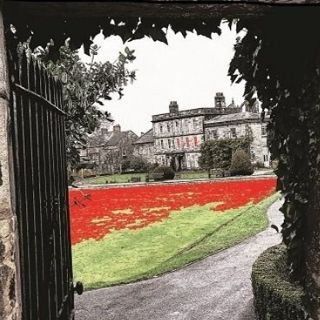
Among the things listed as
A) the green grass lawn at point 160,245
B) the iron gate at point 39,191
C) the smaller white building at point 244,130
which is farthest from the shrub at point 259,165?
the iron gate at point 39,191

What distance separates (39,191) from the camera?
3.02m

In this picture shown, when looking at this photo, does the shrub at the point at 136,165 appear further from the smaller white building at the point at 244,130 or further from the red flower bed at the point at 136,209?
the red flower bed at the point at 136,209

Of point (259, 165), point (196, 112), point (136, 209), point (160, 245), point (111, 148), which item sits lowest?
point (160, 245)

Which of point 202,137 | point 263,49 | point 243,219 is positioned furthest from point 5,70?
point 202,137

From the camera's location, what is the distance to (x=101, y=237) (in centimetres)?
1266

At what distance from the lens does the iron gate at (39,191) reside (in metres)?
2.63

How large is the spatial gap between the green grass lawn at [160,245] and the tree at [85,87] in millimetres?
2907

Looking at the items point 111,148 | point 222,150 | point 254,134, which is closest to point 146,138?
point 111,148

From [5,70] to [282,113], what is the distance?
261 cm

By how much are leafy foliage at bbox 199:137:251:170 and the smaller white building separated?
117 centimetres

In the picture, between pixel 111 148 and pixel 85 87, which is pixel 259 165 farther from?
pixel 85 87

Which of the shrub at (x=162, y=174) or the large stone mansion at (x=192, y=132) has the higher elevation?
the large stone mansion at (x=192, y=132)

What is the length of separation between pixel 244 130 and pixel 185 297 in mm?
45051

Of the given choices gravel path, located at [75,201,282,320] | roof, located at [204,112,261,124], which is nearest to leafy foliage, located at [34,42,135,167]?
gravel path, located at [75,201,282,320]
